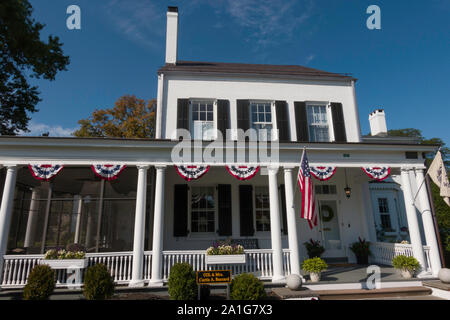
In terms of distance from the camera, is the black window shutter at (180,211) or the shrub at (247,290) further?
the black window shutter at (180,211)

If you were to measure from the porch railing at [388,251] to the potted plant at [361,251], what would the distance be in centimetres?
26

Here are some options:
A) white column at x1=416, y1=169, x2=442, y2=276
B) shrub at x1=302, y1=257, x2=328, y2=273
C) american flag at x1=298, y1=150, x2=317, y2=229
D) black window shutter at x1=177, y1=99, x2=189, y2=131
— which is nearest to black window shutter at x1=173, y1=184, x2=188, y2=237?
black window shutter at x1=177, y1=99, x2=189, y2=131

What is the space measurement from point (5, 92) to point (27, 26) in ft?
Result: 15.8

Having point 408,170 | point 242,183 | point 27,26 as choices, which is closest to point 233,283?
point 242,183

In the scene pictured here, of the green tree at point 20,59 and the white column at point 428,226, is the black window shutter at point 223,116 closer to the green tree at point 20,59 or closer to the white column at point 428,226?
the white column at point 428,226

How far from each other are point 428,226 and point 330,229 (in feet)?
11.1

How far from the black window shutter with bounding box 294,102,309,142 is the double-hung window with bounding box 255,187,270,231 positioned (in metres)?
2.63

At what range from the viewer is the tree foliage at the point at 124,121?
76.8 feet

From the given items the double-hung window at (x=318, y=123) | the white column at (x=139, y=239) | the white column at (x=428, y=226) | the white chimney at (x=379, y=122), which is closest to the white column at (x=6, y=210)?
the white column at (x=139, y=239)

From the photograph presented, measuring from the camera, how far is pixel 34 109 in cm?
1720

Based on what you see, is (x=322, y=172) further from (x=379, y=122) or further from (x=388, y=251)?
(x=379, y=122)

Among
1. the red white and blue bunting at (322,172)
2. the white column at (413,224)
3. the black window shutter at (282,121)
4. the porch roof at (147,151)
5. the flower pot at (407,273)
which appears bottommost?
the flower pot at (407,273)

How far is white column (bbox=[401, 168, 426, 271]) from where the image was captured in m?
7.93

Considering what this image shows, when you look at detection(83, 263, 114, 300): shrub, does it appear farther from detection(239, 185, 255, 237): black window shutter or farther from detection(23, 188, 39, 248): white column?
detection(23, 188, 39, 248): white column
